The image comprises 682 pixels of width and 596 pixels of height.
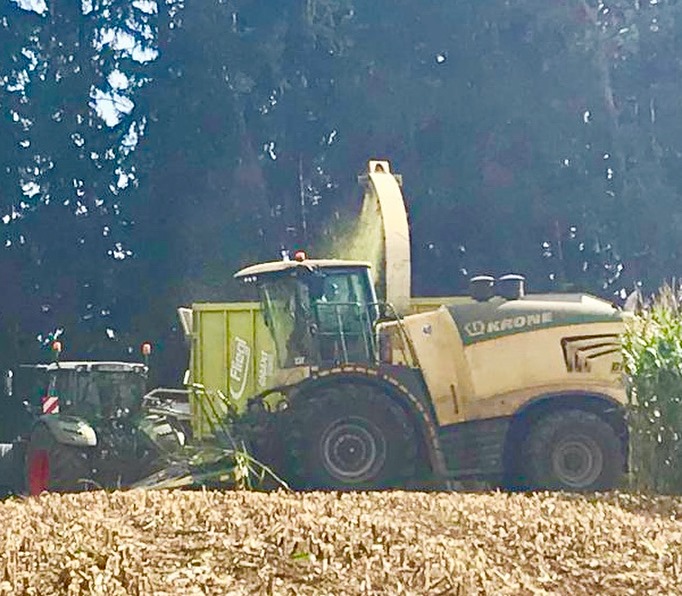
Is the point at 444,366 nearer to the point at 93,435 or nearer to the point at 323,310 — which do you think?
the point at 323,310

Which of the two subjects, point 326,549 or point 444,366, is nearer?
point 326,549

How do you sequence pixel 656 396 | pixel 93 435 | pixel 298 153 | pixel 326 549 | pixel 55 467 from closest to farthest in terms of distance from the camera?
pixel 326 549 < pixel 656 396 < pixel 55 467 < pixel 93 435 < pixel 298 153

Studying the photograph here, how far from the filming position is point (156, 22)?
71.6 feet

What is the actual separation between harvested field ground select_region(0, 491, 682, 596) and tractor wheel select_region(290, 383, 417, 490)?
13.6 feet

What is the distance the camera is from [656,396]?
9898 millimetres

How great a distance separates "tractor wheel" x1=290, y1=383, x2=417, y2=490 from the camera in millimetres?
11164

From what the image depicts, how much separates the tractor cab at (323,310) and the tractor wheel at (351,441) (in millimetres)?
549

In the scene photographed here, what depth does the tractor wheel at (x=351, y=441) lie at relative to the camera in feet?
36.6

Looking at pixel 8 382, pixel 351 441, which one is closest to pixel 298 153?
pixel 8 382

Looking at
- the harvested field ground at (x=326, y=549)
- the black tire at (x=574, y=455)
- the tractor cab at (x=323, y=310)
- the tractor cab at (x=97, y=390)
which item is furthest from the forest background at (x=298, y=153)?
the harvested field ground at (x=326, y=549)

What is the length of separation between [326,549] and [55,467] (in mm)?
8339

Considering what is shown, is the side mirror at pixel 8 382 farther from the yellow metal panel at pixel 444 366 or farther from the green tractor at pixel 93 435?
the yellow metal panel at pixel 444 366

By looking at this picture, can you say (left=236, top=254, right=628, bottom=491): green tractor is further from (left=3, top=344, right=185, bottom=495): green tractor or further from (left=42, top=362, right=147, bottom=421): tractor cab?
(left=42, top=362, right=147, bottom=421): tractor cab

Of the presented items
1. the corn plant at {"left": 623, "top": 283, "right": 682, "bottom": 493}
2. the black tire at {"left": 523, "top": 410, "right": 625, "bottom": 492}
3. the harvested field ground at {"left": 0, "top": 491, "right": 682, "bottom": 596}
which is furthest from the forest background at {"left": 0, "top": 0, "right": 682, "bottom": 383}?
the harvested field ground at {"left": 0, "top": 491, "right": 682, "bottom": 596}
